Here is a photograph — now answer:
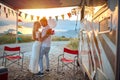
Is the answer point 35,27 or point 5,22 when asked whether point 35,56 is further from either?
point 5,22

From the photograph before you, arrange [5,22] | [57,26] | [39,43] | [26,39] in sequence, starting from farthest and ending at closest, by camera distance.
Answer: [26,39] → [57,26] → [5,22] → [39,43]

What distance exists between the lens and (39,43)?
534cm

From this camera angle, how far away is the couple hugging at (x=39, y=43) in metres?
5.34

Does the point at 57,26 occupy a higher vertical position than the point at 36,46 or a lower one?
higher

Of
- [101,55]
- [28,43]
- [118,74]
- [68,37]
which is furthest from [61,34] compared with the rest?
[118,74]

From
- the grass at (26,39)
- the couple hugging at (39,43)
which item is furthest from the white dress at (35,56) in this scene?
the grass at (26,39)

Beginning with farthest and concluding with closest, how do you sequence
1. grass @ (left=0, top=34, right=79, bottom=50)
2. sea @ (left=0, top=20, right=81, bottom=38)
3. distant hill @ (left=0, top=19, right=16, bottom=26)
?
grass @ (left=0, top=34, right=79, bottom=50) < sea @ (left=0, top=20, right=81, bottom=38) < distant hill @ (left=0, top=19, right=16, bottom=26)

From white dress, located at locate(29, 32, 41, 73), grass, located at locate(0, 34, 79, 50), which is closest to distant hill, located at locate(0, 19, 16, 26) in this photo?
grass, located at locate(0, 34, 79, 50)

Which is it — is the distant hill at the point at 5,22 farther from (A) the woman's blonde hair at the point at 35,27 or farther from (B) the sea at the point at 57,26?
(A) the woman's blonde hair at the point at 35,27

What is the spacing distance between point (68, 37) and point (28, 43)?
2142 millimetres

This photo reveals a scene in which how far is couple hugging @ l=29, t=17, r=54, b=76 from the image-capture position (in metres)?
5.34

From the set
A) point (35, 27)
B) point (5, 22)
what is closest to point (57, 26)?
point (5, 22)

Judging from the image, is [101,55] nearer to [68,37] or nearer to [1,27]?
[1,27]

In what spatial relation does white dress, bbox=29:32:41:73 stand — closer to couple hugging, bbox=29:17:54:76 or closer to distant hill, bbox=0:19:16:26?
couple hugging, bbox=29:17:54:76
